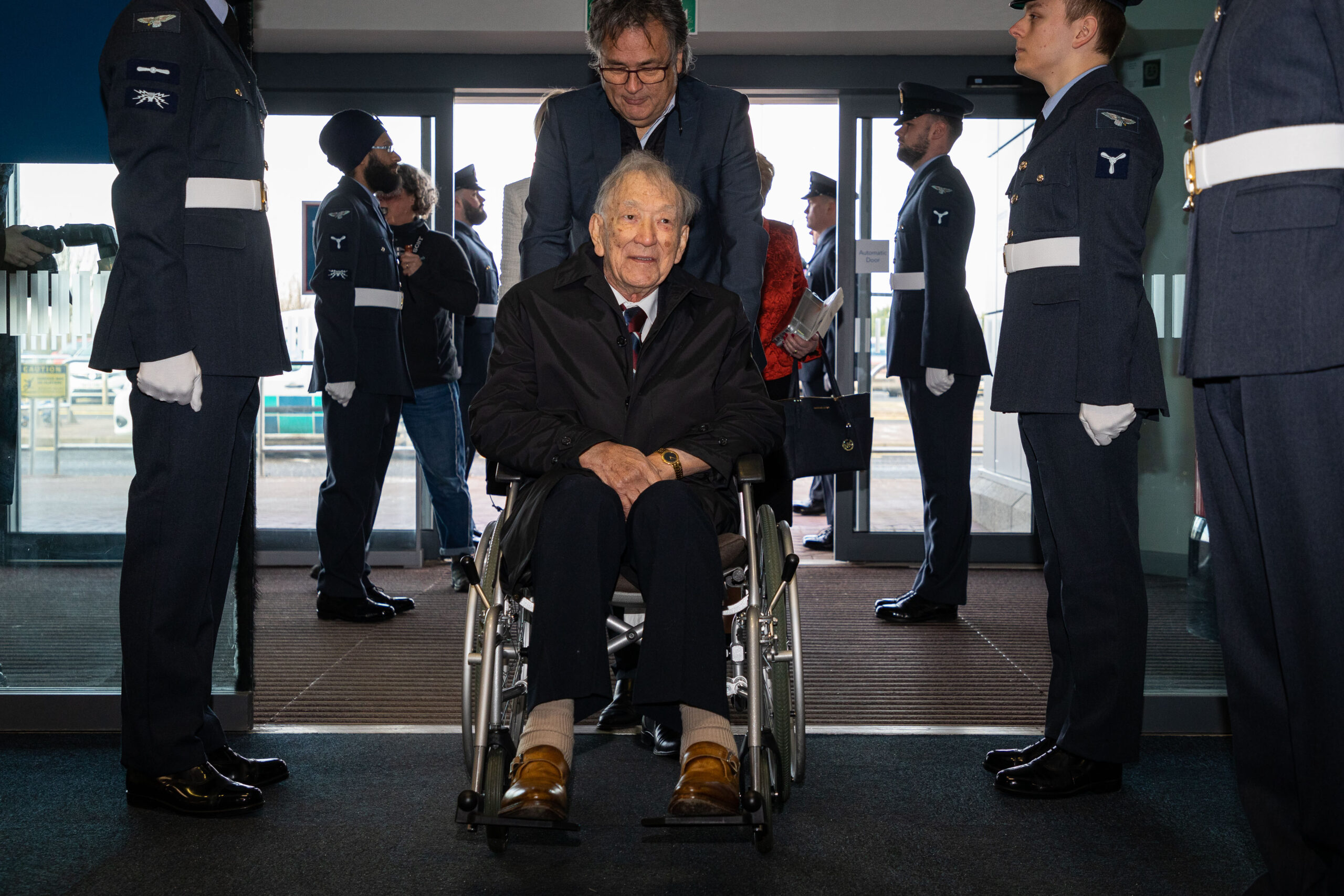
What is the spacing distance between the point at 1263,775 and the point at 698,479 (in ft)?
3.43

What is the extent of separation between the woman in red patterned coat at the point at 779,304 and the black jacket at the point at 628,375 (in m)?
1.16

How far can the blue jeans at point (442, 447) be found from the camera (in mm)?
4750

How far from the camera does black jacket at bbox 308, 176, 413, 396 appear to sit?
3.96 metres

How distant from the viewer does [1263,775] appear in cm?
166

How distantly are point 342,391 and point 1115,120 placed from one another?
269 cm

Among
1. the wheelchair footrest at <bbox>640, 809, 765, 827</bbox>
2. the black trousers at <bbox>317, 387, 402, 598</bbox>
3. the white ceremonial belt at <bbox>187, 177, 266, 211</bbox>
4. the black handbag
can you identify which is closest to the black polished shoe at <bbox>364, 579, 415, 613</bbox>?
the black trousers at <bbox>317, 387, 402, 598</bbox>

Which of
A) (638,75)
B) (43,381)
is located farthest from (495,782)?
(43,381)

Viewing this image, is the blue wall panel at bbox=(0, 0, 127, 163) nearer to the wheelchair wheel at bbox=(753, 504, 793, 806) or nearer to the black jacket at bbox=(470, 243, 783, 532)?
the black jacket at bbox=(470, 243, 783, 532)

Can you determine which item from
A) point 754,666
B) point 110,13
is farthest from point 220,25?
point 754,666

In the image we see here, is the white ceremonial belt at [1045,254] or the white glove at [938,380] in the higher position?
the white ceremonial belt at [1045,254]

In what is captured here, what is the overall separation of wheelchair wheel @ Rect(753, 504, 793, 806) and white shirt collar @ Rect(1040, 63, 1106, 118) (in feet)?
3.54

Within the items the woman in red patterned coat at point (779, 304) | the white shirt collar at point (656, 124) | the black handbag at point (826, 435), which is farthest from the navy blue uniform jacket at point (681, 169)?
the woman in red patterned coat at point (779, 304)

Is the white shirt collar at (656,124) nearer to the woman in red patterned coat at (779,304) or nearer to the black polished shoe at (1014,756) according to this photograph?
the woman in red patterned coat at (779,304)

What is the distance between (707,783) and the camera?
5.84ft
